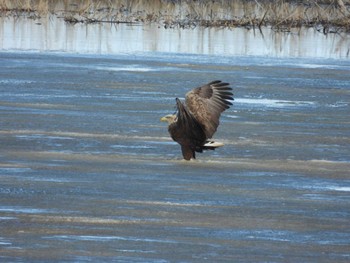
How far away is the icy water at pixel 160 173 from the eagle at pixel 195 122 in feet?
0.50

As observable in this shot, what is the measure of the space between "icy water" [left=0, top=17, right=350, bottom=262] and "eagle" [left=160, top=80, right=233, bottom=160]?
0.15 m

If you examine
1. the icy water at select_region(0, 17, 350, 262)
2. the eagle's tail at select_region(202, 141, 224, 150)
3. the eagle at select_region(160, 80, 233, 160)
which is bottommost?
the icy water at select_region(0, 17, 350, 262)

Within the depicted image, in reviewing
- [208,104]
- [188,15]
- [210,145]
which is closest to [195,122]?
[210,145]

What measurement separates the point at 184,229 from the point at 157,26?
19.7m

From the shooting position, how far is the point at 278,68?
18.2 metres

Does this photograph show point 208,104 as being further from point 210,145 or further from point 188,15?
point 188,15

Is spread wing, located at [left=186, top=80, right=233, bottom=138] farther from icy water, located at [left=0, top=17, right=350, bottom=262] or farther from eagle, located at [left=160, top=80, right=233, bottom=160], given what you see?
icy water, located at [left=0, top=17, right=350, bottom=262]

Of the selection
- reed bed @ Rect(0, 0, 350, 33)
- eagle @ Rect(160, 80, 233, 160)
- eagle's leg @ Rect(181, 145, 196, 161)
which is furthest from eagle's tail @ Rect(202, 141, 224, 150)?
reed bed @ Rect(0, 0, 350, 33)

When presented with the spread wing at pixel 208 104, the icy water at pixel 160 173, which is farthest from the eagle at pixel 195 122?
the icy water at pixel 160 173

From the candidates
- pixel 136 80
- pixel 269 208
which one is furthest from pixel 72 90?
pixel 269 208

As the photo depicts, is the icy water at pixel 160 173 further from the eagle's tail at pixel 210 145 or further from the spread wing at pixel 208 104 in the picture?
the spread wing at pixel 208 104

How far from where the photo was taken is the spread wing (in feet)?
32.5

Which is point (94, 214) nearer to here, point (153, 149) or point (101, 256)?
point (101, 256)

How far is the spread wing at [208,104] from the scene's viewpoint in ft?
32.5
